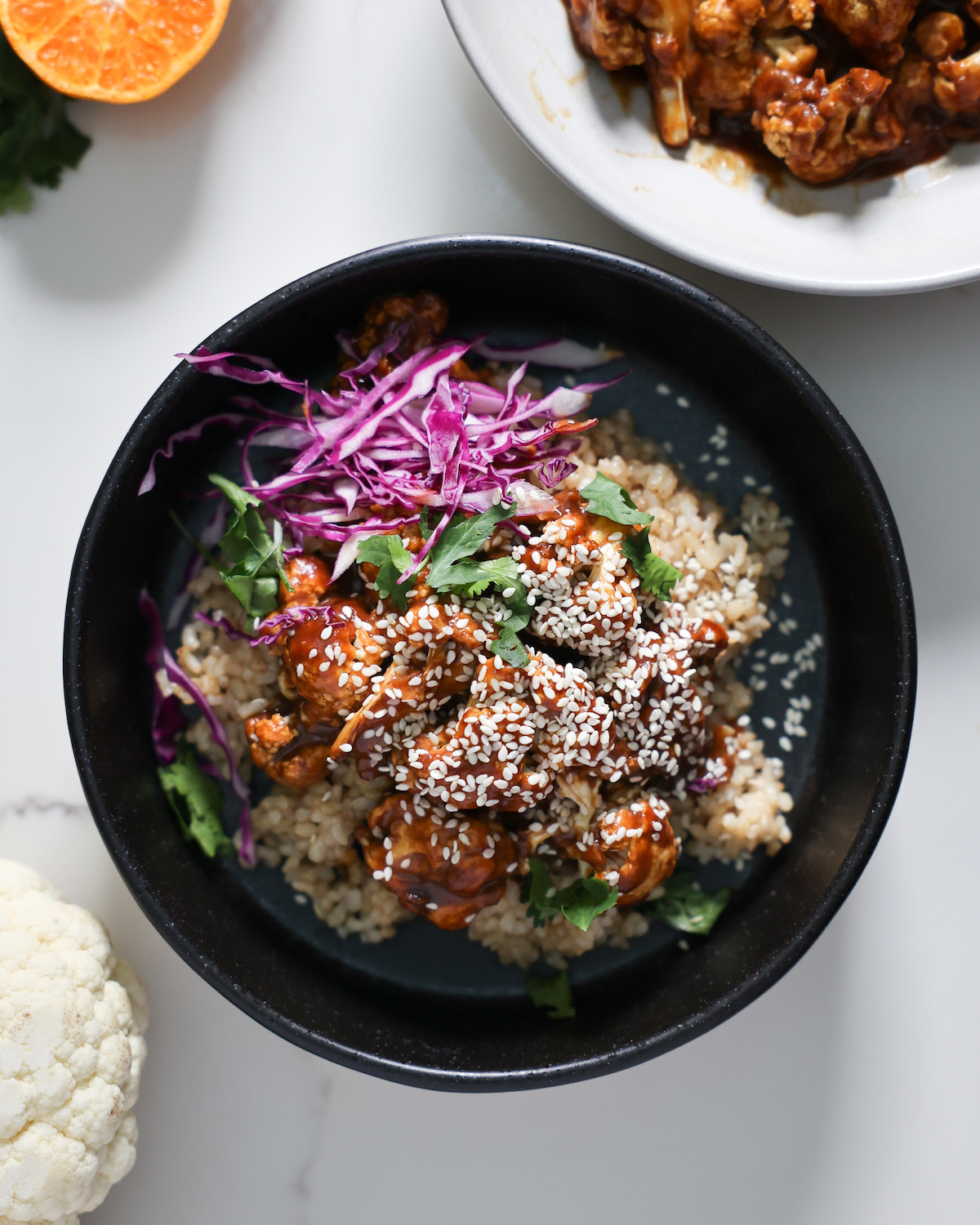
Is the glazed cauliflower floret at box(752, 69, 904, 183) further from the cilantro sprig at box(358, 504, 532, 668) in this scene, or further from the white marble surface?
the cilantro sprig at box(358, 504, 532, 668)

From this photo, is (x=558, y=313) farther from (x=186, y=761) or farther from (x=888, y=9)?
(x=186, y=761)

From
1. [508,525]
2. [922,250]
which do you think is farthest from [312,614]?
[922,250]

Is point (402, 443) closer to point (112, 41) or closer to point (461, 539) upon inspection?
point (461, 539)

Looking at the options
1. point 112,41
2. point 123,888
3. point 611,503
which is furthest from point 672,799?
point 112,41

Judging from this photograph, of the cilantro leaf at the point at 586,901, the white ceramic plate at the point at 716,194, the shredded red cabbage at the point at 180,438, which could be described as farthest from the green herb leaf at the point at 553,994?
the white ceramic plate at the point at 716,194

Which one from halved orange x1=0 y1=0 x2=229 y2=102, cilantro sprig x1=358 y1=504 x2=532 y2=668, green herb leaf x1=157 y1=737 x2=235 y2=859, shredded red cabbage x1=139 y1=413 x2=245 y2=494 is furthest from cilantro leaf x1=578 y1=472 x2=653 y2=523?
halved orange x1=0 y1=0 x2=229 y2=102

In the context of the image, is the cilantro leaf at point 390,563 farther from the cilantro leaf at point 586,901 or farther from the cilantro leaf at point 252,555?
the cilantro leaf at point 586,901

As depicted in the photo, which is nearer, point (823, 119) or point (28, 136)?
point (823, 119)

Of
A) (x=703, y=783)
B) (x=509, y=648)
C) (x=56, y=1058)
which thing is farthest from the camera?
(x=703, y=783)
